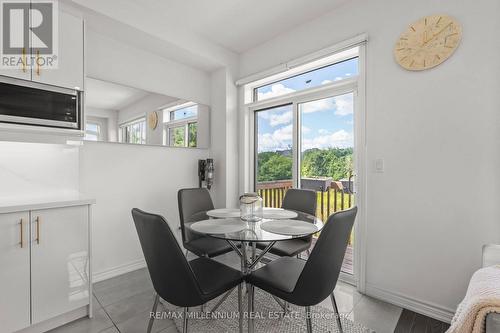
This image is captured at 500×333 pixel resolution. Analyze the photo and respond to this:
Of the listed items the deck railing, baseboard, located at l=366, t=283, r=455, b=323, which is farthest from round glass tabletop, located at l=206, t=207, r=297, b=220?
baseboard, located at l=366, t=283, r=455, b=323

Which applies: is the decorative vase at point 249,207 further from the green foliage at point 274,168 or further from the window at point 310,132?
the green foliage at point 274,168

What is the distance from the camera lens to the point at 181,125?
3.12 meters

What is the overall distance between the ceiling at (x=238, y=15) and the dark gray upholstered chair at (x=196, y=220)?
1.89 m

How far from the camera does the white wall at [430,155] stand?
1642 millimetres

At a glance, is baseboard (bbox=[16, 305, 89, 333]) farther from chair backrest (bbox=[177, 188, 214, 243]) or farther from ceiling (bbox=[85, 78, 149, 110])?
ceiling (bbox=[85, 78, 149, 110])

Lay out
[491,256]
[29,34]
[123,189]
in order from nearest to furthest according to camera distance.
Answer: [491,256] → [29,34] → [123,189]

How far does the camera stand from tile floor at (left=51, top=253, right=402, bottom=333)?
1.70m

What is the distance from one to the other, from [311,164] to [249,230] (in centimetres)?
153

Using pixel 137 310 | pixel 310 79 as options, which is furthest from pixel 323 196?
pixel 137 310

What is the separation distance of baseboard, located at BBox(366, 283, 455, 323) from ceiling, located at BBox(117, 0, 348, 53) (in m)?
2.75

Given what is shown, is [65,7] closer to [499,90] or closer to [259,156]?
[259,156]

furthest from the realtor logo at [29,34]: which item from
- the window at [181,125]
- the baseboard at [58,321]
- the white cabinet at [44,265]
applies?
the baseboard at [58,321]

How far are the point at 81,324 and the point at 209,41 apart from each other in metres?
3.15

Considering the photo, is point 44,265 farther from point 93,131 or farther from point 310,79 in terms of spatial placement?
point 310,79
